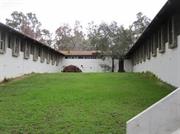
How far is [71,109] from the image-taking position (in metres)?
11.3

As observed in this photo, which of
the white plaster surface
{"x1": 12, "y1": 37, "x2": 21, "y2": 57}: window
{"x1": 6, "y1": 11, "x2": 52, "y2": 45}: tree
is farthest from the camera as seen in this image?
{"x1": 6, "y1": 11, "x2": 52, "y2": 45}: tree

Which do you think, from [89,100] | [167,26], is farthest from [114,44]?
[89,100]

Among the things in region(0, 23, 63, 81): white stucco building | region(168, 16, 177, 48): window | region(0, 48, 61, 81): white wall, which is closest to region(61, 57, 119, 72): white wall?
region(0, 23, 63, 81): white stucco building

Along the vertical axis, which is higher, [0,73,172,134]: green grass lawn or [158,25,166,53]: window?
[158,25,166,53]: window

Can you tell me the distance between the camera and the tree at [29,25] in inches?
2638

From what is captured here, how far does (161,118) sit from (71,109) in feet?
16.7

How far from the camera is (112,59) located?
153 feet

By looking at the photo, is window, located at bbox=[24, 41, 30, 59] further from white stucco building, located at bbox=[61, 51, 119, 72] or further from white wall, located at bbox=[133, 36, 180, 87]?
white stucco building, located at bbox=[61, 51, 119, 72]

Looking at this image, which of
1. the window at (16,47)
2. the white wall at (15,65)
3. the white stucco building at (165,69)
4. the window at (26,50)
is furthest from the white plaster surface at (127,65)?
the window at (16,47)

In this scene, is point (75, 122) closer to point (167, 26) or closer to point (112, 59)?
point (167, 26)

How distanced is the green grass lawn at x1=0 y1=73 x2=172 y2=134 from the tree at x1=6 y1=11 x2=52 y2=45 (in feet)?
169

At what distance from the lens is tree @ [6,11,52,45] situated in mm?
67000

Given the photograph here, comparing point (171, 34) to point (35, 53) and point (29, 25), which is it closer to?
point (35, 53)

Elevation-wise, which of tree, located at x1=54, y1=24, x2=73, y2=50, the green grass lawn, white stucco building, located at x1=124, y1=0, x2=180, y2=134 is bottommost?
the green grass lawn
